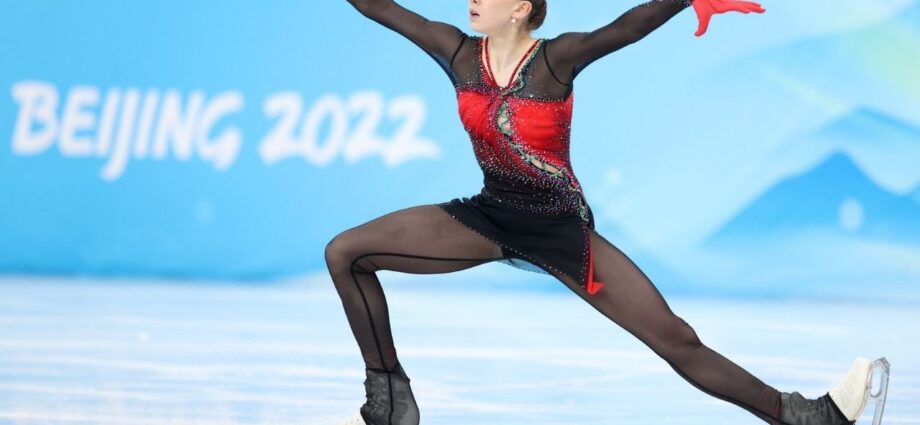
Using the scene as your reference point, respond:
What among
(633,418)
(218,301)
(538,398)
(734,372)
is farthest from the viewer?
(218,301)

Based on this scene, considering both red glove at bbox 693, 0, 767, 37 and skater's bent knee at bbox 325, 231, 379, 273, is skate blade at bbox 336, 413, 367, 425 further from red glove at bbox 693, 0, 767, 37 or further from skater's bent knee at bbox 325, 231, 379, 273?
red glove at bbox 693, 0, 767, 37

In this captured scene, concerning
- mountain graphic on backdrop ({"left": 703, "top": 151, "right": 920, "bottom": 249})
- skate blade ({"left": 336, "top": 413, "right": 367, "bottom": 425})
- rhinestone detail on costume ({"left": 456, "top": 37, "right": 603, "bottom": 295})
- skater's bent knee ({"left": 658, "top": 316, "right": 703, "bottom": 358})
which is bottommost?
skate blade ({"left": 336, "top": 413, "right": 367, "bottom": 425})

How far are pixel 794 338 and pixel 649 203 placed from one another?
1825 mm

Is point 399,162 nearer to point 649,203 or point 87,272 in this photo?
point 649,203

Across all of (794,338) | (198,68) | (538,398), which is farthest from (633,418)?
(198,68)

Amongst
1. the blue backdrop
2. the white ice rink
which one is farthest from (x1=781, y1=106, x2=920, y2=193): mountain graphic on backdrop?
the white ice rink

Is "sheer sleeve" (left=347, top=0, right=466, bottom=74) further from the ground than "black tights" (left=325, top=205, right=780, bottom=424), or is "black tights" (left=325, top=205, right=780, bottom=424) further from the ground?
"sheer sleeve" (left=347, top=0, right=466, bottom=74)

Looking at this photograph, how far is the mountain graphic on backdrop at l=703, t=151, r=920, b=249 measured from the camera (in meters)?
7.93

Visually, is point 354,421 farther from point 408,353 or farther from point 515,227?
point 408,353

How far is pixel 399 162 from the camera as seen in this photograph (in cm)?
820

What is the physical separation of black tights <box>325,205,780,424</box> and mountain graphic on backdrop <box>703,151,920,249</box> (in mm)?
4452

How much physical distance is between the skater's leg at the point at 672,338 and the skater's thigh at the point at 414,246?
1.15 ft

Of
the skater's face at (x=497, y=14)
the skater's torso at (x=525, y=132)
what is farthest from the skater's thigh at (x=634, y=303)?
the skater's face at (x=497, y=14)

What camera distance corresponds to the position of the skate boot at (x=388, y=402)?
374cm
